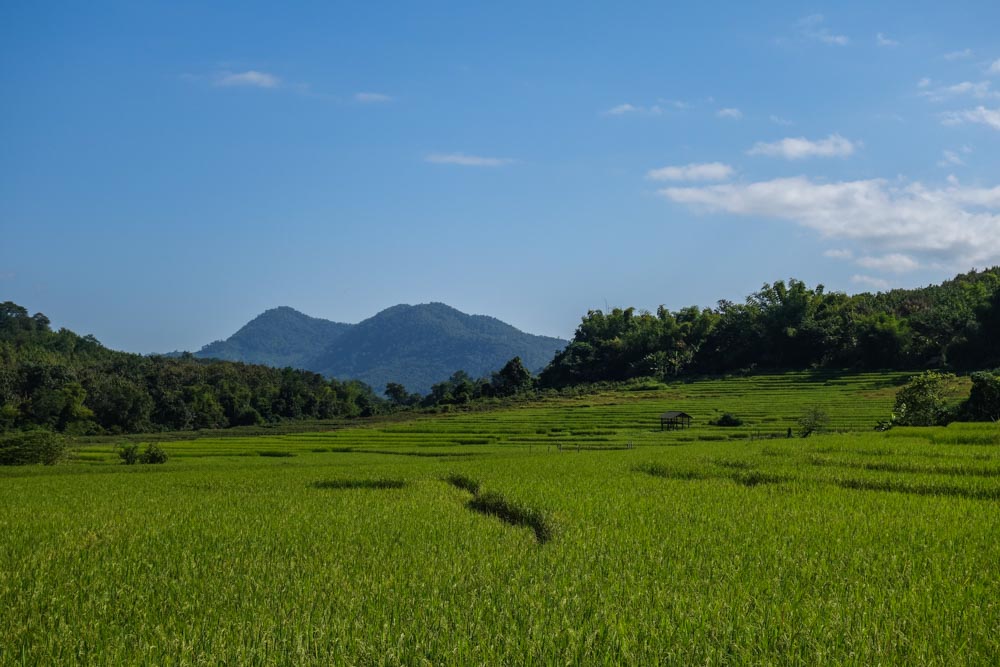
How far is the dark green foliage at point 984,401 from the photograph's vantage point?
116ft

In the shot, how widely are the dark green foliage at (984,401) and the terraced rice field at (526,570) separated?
18.3 meters

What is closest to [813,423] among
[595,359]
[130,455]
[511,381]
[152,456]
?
[152,456]

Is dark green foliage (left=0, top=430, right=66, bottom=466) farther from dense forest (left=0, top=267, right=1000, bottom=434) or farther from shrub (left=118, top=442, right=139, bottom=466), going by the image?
dense forest (left=0, top=267, right=1000, bottom=434)

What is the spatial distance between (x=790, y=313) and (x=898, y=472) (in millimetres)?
95435

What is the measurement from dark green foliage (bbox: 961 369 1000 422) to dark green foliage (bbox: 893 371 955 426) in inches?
87.8

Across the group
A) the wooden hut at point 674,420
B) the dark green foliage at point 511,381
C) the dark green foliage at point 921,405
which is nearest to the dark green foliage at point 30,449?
the wooden hut at point 674,420

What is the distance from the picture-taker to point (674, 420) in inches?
Result: 2157

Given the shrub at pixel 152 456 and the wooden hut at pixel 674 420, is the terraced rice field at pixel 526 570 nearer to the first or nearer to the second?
the shrub at pixel 152 456

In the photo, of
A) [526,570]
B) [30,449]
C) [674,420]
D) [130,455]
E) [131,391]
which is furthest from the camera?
[131,391]

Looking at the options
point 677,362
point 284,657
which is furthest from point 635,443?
point 677,362

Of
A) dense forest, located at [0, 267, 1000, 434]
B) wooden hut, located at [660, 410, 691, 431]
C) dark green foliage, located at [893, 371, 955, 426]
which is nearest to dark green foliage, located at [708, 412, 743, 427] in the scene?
wooden hut, located at [660, 410, 691, 431]

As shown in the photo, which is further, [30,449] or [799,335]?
[799,335]

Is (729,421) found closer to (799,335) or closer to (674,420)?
(674,420)

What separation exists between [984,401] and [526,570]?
37012mm
